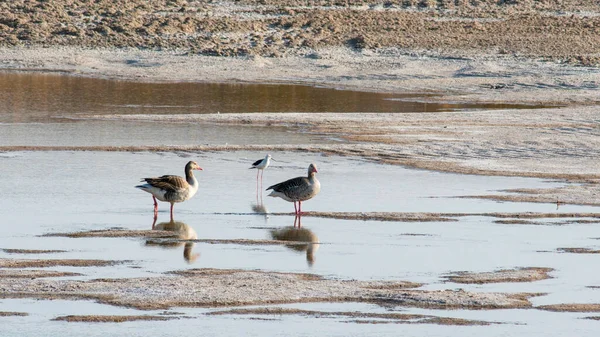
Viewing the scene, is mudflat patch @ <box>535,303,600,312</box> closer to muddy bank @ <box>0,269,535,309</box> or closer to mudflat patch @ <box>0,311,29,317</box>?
muddy bank @ <box>0,269,535,309</box>

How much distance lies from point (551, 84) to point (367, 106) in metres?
8.85

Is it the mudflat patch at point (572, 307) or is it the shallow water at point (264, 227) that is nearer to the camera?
the shallow water at point (264, 227)

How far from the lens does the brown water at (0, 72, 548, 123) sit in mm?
34375

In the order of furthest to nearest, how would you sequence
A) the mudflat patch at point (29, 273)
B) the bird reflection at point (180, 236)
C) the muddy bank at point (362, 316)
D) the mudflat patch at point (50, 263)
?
the bird reflection at point (180, 236), the mudflat patch at point (50, 263), the mudflat patch at point (29, 273), the muddy bank at point (362, 316)

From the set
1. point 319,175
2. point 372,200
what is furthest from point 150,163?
point 372,200

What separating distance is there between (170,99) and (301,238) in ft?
73.2

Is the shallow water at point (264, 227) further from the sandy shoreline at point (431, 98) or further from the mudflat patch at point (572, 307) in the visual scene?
the sandy shoreline at point (431, 98)

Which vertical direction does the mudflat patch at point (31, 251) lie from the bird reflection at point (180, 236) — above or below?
above

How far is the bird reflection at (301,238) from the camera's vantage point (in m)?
15.1

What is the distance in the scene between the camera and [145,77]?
145ft

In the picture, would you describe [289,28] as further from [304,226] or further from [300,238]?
[300,238]

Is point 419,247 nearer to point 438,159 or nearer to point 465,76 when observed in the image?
point 438,159

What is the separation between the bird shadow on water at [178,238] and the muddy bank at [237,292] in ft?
4.97

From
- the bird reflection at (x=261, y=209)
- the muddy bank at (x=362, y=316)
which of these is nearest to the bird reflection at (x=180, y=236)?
the bird reflection at (x=261, y=209)
